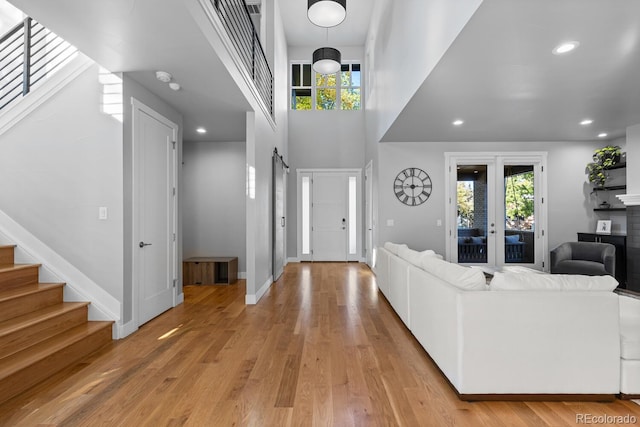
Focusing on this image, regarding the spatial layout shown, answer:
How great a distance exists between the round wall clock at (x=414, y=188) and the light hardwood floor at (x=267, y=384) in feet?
9.55

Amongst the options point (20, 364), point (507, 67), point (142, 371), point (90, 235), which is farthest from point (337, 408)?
point (507, 67)

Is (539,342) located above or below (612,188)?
below

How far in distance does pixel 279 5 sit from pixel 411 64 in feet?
13.9

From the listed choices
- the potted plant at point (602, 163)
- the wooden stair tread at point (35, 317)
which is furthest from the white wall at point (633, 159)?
the wooden stair tread at point (35, 317)

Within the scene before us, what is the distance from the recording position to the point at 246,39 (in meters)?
4.16

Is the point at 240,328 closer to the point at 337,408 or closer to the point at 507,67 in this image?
the point at 337,408

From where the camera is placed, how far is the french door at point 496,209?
6148 millimetres

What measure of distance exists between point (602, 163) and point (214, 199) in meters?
6.98

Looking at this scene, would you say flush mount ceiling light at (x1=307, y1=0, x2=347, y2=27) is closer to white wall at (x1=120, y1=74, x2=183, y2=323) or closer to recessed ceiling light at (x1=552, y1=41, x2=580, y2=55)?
white wall at (x1=120, y1=74, x2=183, y2=323)

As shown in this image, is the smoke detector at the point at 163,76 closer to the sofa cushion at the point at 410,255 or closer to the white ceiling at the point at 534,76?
the white ceiling at the point at 534,76

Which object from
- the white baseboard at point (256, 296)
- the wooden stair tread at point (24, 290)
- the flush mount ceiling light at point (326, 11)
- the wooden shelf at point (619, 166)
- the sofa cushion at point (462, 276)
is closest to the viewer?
the sofa cushion at point (462, 276)

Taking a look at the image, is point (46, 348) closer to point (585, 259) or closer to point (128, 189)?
point (128, 189)

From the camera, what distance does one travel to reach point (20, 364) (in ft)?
7.43

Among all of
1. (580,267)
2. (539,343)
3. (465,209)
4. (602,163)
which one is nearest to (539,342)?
(539,343)
